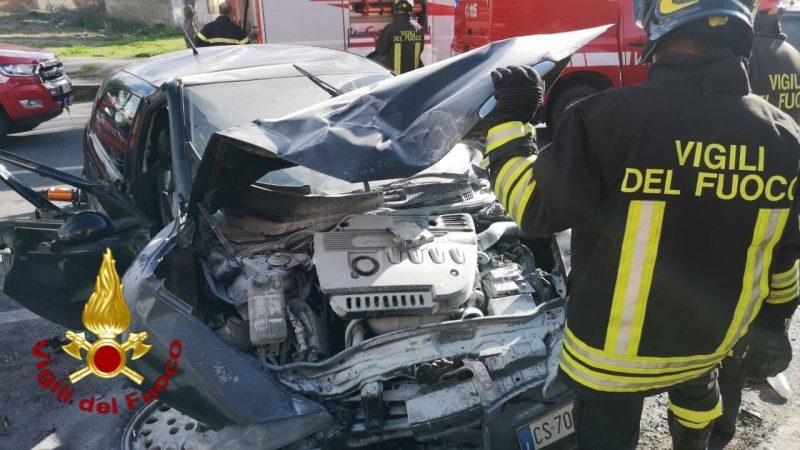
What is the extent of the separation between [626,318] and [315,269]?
1.29 meters

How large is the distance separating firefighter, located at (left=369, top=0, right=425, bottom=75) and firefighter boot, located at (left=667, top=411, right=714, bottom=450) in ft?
19.3

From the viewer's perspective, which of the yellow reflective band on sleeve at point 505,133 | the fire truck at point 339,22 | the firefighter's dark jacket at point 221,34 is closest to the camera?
A: the yellow reflective band on sleeve at point 505,133

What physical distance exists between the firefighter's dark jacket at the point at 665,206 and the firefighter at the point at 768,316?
0.40 m

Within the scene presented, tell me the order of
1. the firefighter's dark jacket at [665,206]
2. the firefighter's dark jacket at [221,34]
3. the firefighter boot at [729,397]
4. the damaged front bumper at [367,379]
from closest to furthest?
the firefighter's dark jacket at [665,206] → the damaged front bumper at [367,379] → the firefighter boot at [729,397] → the firefighter's dark jacket at [221,34]

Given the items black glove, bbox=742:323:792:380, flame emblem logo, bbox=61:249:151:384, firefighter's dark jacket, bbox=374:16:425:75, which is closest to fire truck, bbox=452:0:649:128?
firefighter's dark jacket, bbox=374:16:425:75

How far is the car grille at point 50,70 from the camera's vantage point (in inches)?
317

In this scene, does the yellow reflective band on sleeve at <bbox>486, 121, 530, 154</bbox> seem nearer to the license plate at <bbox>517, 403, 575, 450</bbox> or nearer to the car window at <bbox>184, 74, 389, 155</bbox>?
the license plate at <bbox>517, 403, 575, 450</bbox>

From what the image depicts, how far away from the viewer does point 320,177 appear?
2.92 meters

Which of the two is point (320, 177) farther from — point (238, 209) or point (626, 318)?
point (626, 318)

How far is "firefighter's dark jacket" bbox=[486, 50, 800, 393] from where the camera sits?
1626mm

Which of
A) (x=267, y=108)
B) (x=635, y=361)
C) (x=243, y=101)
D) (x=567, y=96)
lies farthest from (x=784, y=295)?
(x=567, y=96)

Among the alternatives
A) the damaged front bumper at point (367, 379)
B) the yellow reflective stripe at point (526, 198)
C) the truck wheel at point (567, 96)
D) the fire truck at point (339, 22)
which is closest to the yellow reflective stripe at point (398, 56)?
the truck wheel at point (567, 96)

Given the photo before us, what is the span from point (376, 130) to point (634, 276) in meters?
A: 1.06

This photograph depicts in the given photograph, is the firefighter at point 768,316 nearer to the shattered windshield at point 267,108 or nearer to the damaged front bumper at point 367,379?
the damaged front bumper at point 367,379
